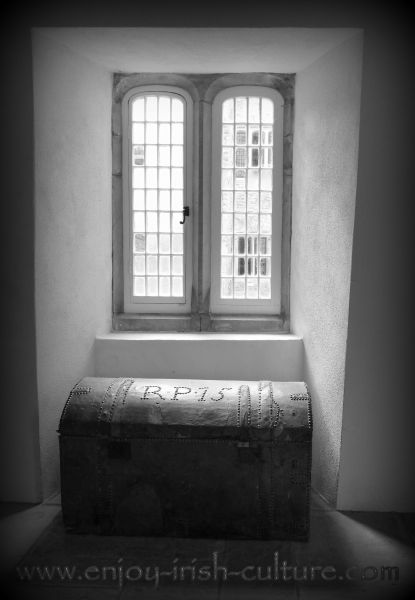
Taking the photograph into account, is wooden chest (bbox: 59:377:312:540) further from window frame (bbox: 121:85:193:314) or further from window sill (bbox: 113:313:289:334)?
window frame (bbox: 121:85:193:314)

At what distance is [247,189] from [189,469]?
88.0 inches

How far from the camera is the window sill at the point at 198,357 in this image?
15.0 feet

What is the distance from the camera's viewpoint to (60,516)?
3846 millimetres

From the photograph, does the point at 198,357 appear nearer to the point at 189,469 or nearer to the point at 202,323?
the point at 202,323

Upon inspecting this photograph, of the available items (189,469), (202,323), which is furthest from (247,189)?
(189,469)

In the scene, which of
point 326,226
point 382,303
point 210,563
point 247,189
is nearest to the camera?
point 210,563

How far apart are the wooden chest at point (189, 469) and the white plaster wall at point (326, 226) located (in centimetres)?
56

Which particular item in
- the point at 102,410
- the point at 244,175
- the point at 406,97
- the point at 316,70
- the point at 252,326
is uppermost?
the point at 316,70

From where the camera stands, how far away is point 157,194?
4.86 meters

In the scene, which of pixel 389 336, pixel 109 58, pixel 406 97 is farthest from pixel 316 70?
pixel 389 336

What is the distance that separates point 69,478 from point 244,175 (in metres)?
2.55

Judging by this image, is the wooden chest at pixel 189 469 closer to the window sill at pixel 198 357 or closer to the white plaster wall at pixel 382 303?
the white plaster wall at pixel 382 303

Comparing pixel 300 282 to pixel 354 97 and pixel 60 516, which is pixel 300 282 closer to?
pixel 354 97

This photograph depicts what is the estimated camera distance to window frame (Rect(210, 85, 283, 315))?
15.5 feet
